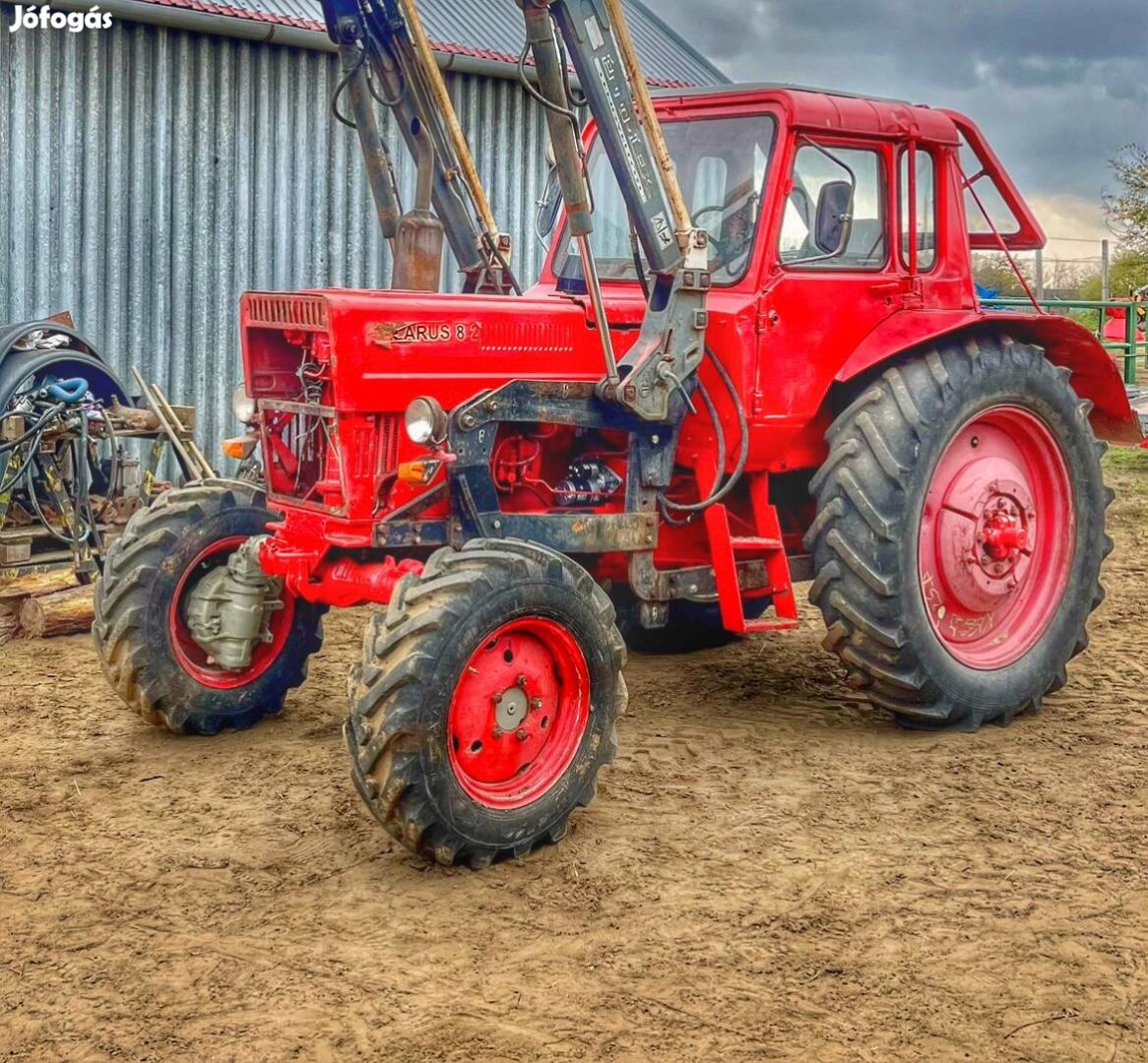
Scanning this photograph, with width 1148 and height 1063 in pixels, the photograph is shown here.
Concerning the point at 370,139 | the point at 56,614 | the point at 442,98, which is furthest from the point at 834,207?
the point at 56,614

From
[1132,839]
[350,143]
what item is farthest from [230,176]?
[1132,839]

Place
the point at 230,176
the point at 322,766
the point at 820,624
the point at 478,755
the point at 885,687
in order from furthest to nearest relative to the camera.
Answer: the point at 230,176 → the point at 820,624 → the point at 885,687 → the point at 322,766 → the point at 478,755

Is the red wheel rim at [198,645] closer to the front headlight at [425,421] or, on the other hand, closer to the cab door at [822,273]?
the front headlight at [425,421]

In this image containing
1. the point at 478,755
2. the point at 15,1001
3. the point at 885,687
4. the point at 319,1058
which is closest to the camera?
the point at 319,1058

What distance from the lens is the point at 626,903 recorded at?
4.34 metres

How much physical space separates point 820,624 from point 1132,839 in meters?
3.19

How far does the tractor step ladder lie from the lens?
572 cm

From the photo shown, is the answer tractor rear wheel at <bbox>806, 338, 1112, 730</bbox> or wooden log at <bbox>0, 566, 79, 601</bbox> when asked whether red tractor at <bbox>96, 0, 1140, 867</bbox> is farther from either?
wooden log at <bbox>0, 566, 79, 601</bbox>

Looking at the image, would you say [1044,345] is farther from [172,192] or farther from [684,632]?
[172,192]

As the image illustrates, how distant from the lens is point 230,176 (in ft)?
33.5

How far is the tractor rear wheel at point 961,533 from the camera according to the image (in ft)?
18.6

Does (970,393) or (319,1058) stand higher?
(970,393)

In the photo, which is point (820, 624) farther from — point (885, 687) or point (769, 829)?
point (769, 829)

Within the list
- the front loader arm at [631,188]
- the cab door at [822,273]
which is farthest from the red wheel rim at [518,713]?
the cab door at [822,273]
